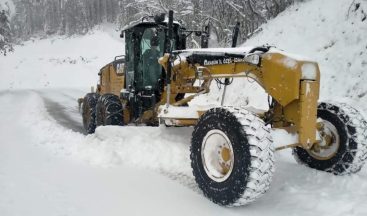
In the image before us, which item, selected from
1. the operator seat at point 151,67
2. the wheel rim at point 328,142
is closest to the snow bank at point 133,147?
the operator seat at point 151,67

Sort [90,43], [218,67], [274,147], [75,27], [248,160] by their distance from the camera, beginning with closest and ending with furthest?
[248,160] < [274,147] < [218,67] < [90,43] < [75,27]

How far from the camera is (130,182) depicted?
538 cm

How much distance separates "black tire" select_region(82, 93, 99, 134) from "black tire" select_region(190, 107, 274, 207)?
5607 mm

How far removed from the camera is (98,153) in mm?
6543

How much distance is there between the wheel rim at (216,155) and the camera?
4.63m

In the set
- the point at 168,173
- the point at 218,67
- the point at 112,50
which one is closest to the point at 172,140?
the point at 168,173

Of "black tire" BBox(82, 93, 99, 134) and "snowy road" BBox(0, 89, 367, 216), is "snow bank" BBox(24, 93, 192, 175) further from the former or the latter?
"black tire" BBox(82, 93, 99, 134)

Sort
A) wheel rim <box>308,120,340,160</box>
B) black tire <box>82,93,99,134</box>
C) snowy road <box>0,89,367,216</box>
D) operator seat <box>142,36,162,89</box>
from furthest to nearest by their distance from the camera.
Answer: black tire <box>82,93,99,134</box>, operator seat <box>142,36,162,89</box>, wheel rim <box>308,120,340,160</box>, snowy road <box>0,89,367,216</box>

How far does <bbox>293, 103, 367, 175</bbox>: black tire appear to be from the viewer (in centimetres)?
517

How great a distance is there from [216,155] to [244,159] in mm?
605

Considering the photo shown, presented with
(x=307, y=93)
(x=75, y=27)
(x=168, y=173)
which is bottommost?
(x=168, y=173)

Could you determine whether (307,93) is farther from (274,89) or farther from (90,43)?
(90,43)

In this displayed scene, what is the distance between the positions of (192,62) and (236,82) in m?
6.67

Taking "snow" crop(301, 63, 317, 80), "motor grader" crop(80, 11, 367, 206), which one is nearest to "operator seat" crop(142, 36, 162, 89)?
"motor grader" crop(80, 11, 367, 206)
